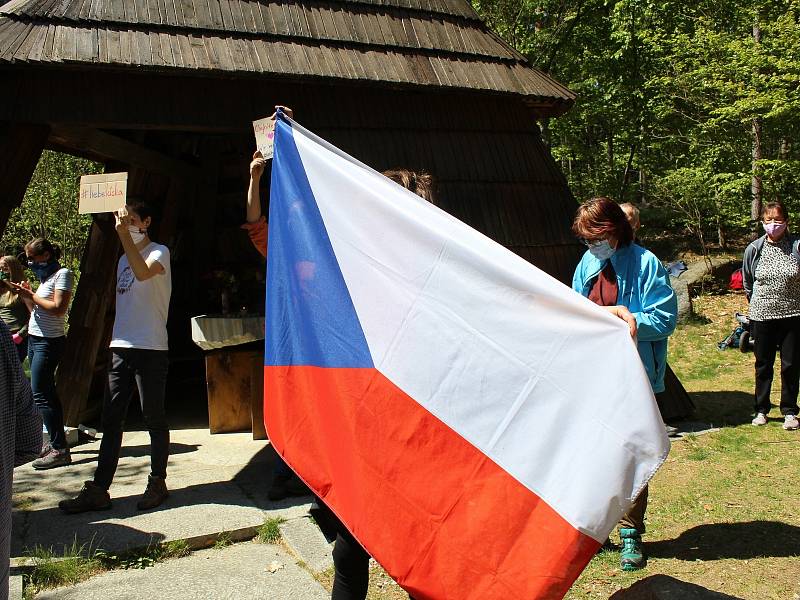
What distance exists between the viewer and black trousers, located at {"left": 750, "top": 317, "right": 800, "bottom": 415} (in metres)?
7.09

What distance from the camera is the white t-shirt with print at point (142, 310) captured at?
509 centimetres

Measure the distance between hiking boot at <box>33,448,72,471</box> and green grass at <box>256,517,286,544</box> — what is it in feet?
7.53

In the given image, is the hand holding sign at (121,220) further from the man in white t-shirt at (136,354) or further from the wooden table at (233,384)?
the wooden table at (233,384)

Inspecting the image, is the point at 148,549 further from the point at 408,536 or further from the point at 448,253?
the point at 448,253

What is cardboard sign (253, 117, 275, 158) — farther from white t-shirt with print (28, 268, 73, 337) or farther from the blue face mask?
the blue face mask

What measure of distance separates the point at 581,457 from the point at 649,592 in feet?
3.47

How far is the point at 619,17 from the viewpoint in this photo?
1617 cm

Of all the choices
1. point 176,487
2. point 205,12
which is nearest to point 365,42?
point 205,12

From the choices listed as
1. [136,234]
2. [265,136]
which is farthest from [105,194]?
[265,136]

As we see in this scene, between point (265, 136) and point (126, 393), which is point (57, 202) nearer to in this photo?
point (126, 393)

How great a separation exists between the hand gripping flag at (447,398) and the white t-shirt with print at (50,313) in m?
3.55

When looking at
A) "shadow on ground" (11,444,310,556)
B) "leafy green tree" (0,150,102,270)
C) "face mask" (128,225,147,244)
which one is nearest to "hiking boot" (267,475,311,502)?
"shadow on ground" (11,444,310,556)

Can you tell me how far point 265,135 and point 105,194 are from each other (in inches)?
48.8

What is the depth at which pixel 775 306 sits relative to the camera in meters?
7.08
